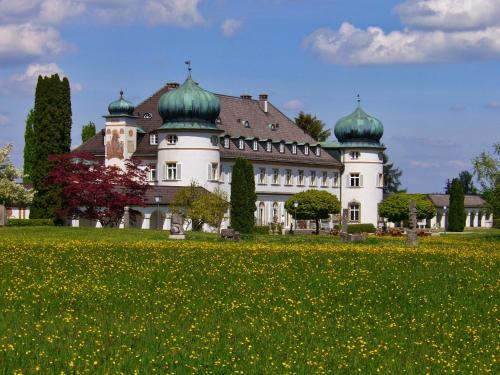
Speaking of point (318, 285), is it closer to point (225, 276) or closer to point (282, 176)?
point (225, 276)

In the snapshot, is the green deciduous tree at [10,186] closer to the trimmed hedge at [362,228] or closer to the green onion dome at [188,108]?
the green onion dome at [188,108]

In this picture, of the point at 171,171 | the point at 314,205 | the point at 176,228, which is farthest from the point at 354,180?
the point at 176,228

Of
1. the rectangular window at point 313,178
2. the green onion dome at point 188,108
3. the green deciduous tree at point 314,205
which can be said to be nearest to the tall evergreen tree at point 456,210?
the rectangular window at point 313,178

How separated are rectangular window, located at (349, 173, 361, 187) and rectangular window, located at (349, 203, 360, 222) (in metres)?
1.83

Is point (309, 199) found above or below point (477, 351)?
above

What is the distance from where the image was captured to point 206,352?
17.0 meters

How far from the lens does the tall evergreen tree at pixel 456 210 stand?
9294cm

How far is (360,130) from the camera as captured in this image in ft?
318

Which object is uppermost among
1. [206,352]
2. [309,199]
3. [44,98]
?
[44,98]

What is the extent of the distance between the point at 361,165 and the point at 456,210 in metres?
9.54

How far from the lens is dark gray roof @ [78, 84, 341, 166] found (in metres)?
83.2

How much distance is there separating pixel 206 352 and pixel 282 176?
243ft

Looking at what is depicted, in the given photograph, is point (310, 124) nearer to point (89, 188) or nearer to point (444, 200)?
point (444, 200)

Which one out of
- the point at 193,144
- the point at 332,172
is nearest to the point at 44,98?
the point at 193,144
